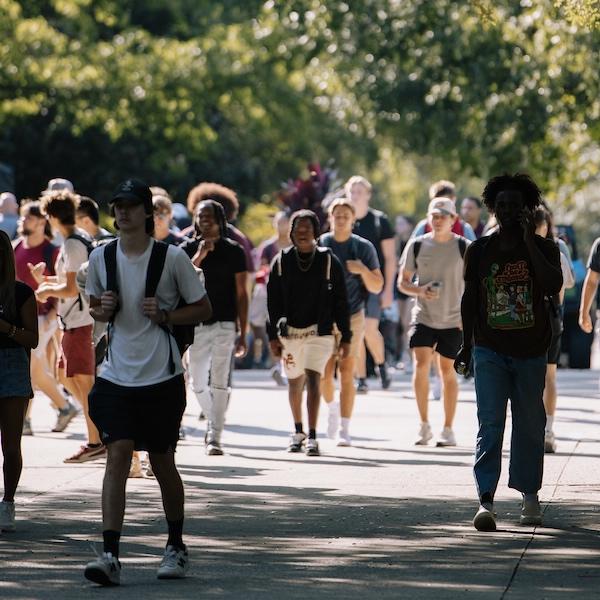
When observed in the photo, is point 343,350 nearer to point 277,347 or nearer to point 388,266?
point 277,347

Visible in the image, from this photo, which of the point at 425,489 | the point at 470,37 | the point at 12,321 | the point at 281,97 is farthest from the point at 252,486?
the point at 281,97

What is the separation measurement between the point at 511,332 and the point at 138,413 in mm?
2313

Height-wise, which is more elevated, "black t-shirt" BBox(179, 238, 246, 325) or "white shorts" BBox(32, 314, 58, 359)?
"black t-shirt" BBox(179, 238, 246, 325)

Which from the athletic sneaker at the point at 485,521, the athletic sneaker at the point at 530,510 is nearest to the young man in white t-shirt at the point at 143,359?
the athletic sneaker at the point at 485,521

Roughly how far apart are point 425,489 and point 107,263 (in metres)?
3.64

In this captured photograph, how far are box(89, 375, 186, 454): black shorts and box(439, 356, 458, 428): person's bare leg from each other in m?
6.11

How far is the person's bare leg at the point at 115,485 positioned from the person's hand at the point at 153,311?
0.52 metres

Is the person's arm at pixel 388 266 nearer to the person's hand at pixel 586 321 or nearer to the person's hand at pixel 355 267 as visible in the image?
the person's hand at pixel 355 267

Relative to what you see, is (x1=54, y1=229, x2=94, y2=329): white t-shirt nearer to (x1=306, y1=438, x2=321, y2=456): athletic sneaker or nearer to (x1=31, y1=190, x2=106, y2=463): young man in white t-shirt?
(x1=31, y1=190, x2=106, y2=463): young man in white t-shirt

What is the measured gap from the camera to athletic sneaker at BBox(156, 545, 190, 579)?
8.14 metres

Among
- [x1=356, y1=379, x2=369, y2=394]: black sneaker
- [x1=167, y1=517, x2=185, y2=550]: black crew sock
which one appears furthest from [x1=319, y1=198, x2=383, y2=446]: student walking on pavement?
[x1=167, y1=517, x2=185, y2=550]: black crew sock

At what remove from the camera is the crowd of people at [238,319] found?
828cm

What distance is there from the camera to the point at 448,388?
14234mm

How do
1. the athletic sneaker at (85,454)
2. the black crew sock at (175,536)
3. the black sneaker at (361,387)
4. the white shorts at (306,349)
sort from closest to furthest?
the black crew sock at (175,536) → the athletic sneaker at (85,454) → the white shorts at (306,349) → the black sneaker at (361,387)
